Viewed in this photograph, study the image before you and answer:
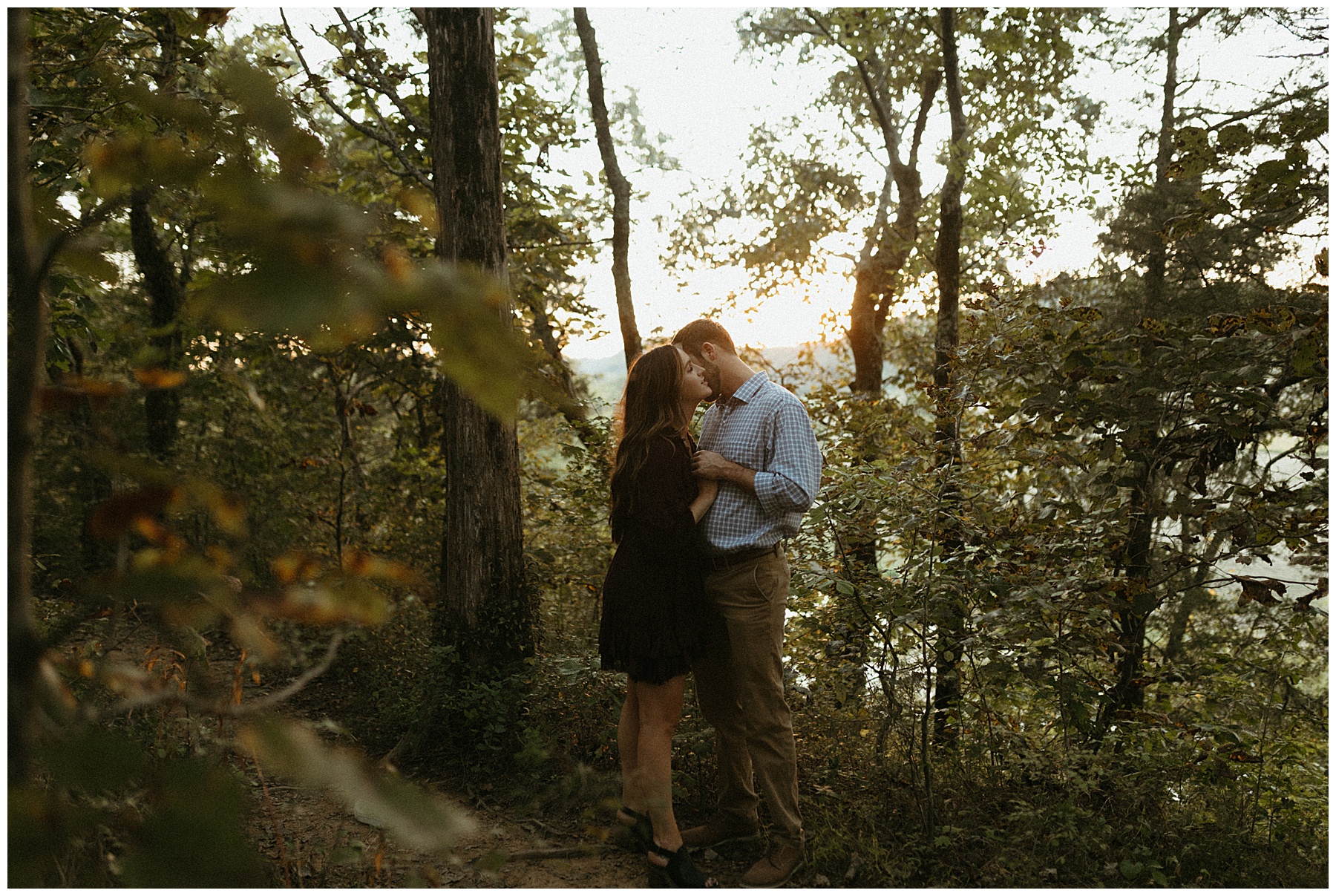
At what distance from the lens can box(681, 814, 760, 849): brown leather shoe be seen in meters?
3.44

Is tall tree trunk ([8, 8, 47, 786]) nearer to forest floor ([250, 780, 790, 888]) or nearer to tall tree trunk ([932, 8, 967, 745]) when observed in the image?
forest floor ([250, 780, 790, 888])

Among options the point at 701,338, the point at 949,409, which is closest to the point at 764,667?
the point at 701,338

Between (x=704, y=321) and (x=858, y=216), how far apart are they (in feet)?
43.7

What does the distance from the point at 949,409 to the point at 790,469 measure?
43.5 inches

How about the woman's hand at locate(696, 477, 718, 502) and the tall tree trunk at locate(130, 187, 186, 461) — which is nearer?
the woman's hand at locate(696, 477, 718, 502)

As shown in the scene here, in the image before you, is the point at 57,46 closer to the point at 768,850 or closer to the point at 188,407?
the point at 768,850

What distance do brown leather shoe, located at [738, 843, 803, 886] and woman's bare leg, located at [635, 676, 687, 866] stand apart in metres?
0.30

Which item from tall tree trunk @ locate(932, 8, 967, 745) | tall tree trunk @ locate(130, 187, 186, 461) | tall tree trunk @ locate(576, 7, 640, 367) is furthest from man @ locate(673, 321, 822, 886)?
tall tree trunk @ locate(130, 187, 186, 461)

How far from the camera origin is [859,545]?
4.41m

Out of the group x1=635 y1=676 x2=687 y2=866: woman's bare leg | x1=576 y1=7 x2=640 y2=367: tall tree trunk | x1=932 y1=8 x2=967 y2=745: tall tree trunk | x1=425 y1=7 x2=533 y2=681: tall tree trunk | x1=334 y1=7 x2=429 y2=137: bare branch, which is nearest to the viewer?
x1=635 y1=676 x2=687 y2=866: woman's bare leg

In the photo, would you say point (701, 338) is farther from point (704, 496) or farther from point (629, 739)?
point (629, 739)

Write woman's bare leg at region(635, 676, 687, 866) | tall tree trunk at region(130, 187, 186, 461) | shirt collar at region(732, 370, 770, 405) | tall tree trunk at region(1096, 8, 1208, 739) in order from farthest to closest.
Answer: tall tree trunk at region(130, 187, 186, 461), tall tree trunk at region(1096, 8, 1208, 739), shirt collar at region(732, 370, 770, 405), woman's bare leg at region(635, 676, 687, 866)

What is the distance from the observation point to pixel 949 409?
12.4ft

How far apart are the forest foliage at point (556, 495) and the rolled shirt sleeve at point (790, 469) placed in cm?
56
